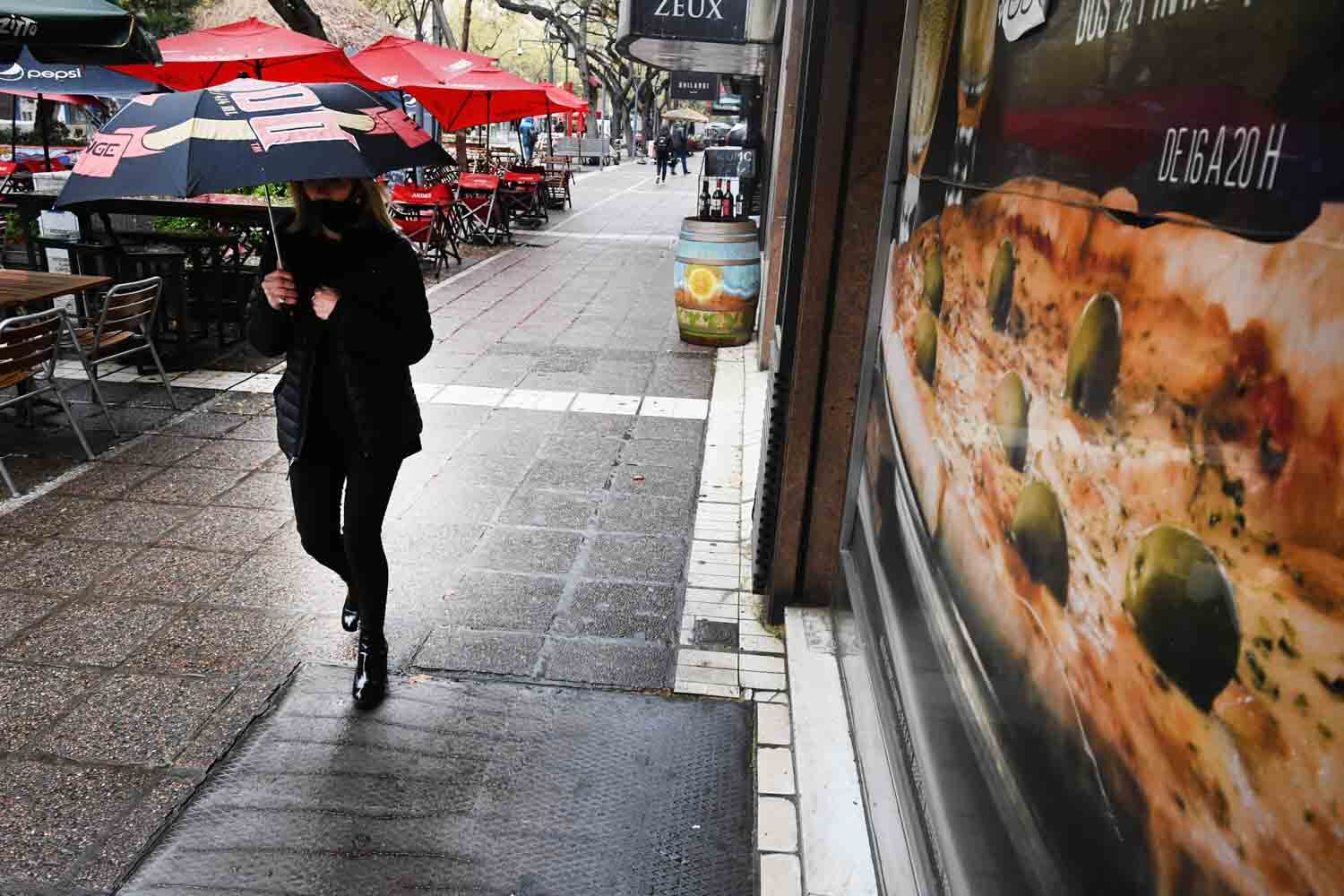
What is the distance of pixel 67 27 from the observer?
5809 millimetres

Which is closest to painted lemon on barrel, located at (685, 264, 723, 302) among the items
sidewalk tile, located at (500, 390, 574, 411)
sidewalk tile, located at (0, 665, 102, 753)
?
sidewalk tile, located at (500, 390, 574, 411)

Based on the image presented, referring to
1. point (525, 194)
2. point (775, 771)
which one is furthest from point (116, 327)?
point (525, 194)

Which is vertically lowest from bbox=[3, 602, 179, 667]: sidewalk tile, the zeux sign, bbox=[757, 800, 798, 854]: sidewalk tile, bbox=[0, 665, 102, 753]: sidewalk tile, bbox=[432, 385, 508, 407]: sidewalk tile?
bbox=[0, 665, 102, 753]: sidewalk tile

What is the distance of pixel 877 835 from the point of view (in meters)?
2.57

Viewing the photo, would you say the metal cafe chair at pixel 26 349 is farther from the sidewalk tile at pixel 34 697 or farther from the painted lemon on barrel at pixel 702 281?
the painted lemon on barrel at pixel 702 281

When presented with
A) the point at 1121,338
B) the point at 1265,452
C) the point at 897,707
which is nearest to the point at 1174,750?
the point at 1265,452

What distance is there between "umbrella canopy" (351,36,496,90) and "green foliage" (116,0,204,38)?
13.5 metres

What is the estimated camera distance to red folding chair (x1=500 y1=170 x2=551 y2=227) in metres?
16.2

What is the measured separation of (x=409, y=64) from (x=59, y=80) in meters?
3.50

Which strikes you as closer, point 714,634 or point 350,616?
point 350,616

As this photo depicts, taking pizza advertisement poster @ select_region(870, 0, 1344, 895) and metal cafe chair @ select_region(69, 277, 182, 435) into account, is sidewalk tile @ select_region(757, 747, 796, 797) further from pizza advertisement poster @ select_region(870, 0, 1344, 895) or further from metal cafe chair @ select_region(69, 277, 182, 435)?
metal cafe chair @ select_region(69, 277, 182, 435)

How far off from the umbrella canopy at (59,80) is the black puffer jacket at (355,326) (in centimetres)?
858

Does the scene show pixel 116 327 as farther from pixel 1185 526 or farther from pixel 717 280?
pixel 1185 526

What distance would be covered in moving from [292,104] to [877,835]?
252 centimetres
